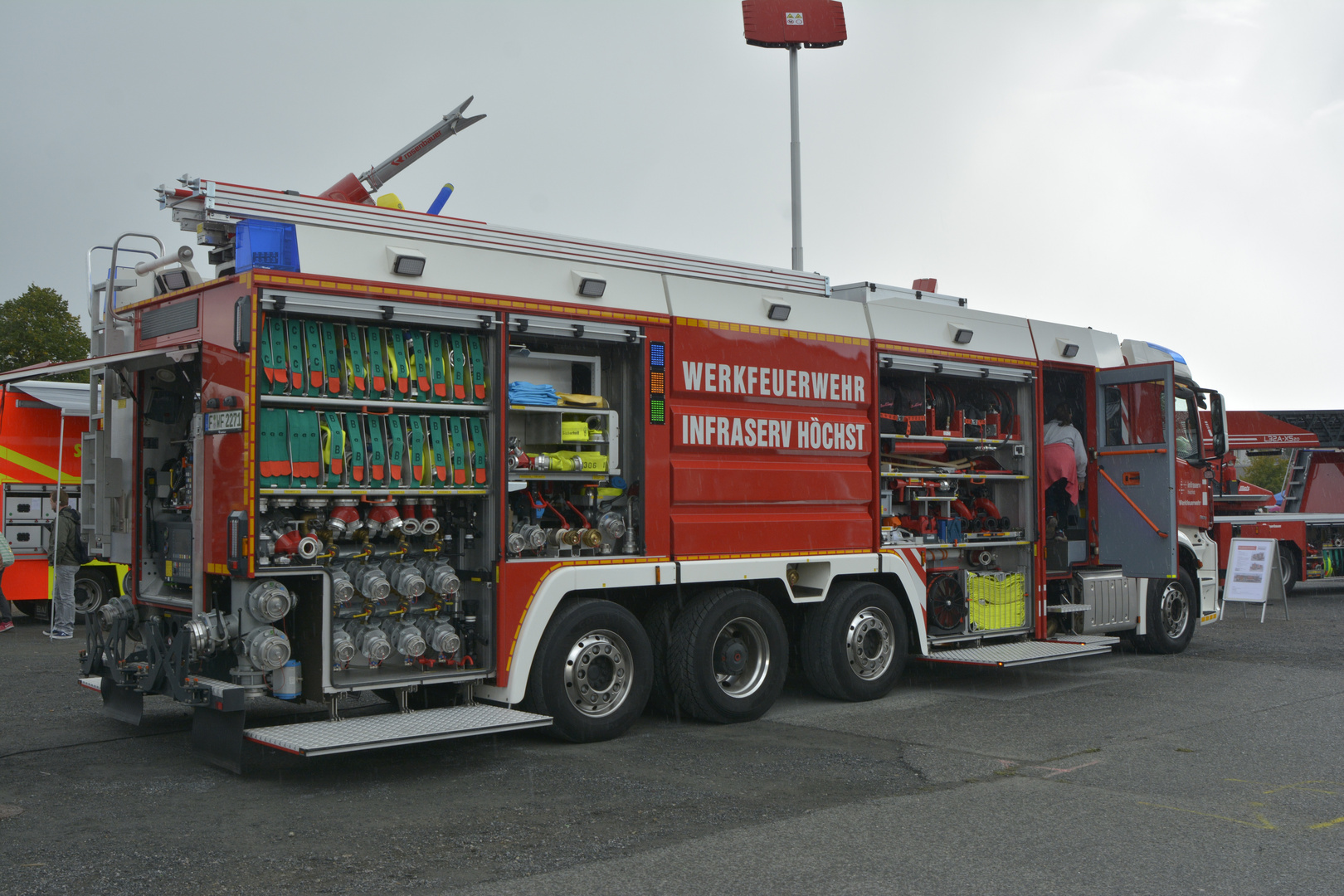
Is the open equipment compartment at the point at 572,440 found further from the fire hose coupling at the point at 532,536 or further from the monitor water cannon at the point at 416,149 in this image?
the monitor water cannon at the point at 416,149

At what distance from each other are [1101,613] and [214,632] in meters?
8.67

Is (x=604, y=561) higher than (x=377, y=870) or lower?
higher

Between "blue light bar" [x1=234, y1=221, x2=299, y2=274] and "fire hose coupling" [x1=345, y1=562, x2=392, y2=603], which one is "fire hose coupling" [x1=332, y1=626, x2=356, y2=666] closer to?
"fire hose coupling" [x1=345, y1=562, x2=392, y2=603]

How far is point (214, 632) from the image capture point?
683 cm

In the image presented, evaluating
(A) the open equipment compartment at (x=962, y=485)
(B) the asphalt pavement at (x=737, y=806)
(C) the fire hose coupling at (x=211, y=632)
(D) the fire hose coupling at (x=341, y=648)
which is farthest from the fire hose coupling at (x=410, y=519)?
(A) the open equipment compartment at (x=962, y=485)

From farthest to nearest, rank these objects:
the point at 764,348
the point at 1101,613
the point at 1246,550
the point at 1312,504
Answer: the point at 1312,504, the point at 1246,550, the point at 1101,613, the point at 764,348

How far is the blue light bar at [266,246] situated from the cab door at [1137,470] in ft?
27.1

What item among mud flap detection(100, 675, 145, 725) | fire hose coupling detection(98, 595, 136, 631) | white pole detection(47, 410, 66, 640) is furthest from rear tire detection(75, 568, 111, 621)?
fire hose coupling detection(98, 595, 136, 631)

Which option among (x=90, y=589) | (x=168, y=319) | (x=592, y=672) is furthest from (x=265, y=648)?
(x=90, y=589)

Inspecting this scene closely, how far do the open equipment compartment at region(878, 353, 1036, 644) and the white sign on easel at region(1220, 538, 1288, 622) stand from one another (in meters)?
6.66

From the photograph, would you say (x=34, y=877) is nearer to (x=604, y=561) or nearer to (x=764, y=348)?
(x=604, y=561)

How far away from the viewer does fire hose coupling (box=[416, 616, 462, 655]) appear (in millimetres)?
7391

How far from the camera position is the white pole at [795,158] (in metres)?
16.8

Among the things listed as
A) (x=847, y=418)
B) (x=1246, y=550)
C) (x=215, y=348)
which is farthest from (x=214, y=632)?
(x=1246, y=550)
